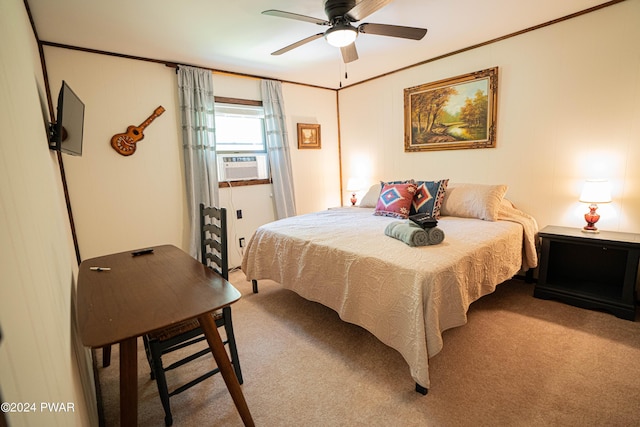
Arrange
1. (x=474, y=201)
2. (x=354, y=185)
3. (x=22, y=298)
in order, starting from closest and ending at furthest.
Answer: (x=22, y=298)
(x=474, y=201)
(x=354, y=185)

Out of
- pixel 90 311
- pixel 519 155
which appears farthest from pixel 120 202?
pixel 519 155

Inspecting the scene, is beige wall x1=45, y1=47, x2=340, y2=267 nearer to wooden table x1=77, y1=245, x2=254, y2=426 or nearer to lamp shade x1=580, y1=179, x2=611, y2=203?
wooden table x1=77, y1=245, x2=254, y2=426

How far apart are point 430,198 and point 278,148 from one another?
2021 millimetres

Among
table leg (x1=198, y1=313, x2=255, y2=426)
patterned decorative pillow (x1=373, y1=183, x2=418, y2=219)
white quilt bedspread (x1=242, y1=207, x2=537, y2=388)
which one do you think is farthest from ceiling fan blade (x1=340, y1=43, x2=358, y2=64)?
table leg (x1=198, y1=313, x2=255, y2=426)

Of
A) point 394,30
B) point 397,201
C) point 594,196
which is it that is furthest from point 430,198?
point 394,30

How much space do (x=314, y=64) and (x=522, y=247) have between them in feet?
9.27

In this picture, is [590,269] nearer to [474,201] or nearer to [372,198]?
[474,201]

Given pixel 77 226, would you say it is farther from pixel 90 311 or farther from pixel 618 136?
pixel 618 136

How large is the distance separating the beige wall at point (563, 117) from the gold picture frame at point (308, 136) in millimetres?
1511

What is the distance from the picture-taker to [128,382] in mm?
1197

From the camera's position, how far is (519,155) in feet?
9.62

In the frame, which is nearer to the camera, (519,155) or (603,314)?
(603,314)

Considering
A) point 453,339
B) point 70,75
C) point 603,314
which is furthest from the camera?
point 70,75

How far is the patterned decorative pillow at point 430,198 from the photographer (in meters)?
2.94
